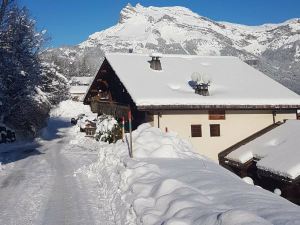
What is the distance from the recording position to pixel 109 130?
80.7ft

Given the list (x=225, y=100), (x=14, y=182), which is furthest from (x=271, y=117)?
(x=14, y=182)

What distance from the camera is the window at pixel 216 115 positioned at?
21.8 meters

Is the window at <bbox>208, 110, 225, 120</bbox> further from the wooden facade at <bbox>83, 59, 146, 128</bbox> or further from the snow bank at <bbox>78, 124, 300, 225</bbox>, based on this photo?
the snow bank at <bbox>78, 124, 300, 225</bbox>

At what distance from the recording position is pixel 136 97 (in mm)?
19781

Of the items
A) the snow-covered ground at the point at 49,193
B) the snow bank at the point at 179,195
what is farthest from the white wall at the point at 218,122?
the snow bank at the point at 179,195

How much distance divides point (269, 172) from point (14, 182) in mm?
9567

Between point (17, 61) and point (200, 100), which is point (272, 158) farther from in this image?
point (17, 61)

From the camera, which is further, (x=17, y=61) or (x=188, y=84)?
(x=17, y=61)

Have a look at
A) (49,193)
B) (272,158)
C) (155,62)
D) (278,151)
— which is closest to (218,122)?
(278,151)

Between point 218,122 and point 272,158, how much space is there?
5576 millimetres

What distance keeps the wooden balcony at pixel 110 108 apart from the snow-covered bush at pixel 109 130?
51cm

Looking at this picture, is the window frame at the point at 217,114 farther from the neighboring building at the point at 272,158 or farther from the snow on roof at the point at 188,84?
the neighboring building at the point at 272,158

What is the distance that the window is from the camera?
2178cm

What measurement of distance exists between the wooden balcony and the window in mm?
4689
